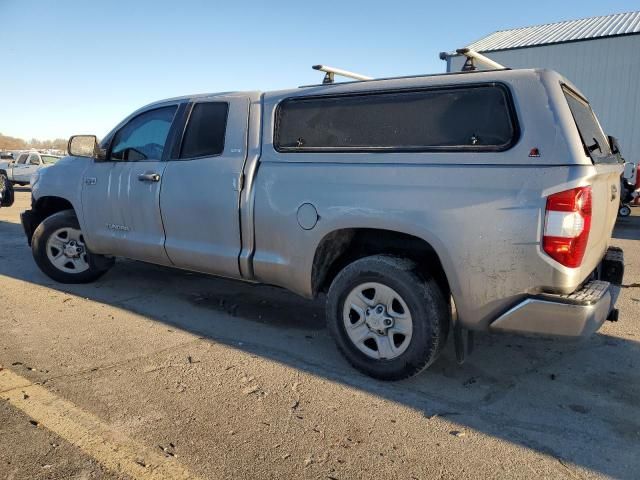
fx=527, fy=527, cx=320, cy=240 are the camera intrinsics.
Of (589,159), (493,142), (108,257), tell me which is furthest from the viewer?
(108,257)

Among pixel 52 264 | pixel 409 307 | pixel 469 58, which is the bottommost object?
pixel 52 264

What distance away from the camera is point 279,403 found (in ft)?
10.5

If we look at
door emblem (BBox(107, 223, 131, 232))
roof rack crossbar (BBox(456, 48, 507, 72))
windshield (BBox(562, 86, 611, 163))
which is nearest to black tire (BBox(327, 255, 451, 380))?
windshield (BBox(562, 86, 611, 163))

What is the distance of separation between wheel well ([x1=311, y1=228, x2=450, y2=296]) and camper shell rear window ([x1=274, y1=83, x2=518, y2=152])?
589 millimetres

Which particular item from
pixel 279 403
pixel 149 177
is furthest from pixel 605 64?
pixel 279 403

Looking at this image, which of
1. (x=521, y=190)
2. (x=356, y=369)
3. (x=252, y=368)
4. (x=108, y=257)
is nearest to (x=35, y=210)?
(x=108, y=257)

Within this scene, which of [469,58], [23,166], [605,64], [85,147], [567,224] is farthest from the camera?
[23,166]

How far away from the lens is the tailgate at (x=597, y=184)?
3.01 m

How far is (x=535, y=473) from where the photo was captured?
2529 millimetres

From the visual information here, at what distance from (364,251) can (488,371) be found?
1.22 metres

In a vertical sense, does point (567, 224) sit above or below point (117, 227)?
above

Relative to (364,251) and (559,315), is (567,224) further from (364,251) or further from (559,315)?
(364,251)

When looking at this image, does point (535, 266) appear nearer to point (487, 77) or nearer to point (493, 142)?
point (493, 142)

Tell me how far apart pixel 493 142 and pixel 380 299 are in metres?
1.21
